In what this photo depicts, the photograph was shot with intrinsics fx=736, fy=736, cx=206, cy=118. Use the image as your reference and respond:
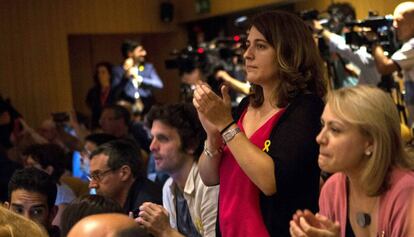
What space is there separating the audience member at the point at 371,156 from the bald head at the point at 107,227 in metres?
0.57

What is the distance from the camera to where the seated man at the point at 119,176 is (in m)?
3.08

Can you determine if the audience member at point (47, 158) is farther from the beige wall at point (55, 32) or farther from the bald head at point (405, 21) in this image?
the beige wall at point (55, 32)

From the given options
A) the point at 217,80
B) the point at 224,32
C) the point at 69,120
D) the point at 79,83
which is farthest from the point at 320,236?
the point at 79,83

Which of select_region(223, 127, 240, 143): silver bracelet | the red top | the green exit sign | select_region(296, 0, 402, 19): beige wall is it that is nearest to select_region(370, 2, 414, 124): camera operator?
select_region(296, 0, 402, 19): beige wall

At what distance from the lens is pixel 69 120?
19.9 ft

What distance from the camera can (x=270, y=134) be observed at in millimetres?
2115

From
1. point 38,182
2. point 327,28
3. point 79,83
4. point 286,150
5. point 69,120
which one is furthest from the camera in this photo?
point 79,83

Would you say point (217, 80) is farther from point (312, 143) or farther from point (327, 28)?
point (312, 143)

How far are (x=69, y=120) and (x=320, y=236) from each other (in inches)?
182

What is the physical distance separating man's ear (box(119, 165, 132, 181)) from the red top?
3.29 ft

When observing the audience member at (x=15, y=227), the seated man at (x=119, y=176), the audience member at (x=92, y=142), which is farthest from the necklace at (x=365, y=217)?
the audience member at (x=92, y=142)

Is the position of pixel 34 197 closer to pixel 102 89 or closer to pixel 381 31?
pixel 381 31

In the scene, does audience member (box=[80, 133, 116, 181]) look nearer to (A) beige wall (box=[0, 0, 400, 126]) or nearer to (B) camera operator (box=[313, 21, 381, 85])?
(B) camera operator (box=[313, 21, 381, 85])

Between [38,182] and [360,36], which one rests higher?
[360,36]
